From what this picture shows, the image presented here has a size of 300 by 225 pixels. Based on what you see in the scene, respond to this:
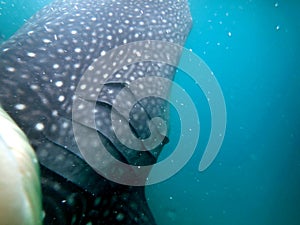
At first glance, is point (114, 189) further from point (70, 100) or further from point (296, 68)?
point (296, 68)

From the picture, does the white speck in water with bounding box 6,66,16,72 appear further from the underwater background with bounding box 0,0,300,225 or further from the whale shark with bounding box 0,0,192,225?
the underwater background with bounding box 0,0,300,225

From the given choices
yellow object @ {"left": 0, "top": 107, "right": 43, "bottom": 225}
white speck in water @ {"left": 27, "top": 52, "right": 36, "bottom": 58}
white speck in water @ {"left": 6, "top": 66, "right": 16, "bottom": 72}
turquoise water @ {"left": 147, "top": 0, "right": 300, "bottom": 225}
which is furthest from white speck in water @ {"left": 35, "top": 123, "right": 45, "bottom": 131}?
turquoise water @ {"left": 147, "top": 0, "right": 300, "bottom": 225}

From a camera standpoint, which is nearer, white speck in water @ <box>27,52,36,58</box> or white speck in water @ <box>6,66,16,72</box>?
white speck in water @ <box>6,66,16,72</box>

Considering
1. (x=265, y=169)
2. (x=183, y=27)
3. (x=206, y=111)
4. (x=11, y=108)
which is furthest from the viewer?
(x=206, y=111)

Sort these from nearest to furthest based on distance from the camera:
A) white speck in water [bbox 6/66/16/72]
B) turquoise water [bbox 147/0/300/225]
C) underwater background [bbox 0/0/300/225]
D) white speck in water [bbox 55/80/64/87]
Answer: white speck in water [bbox 6/66/16/72] < white speck in water [bbox 55/80/64/87] < underwater background [bbox 0/0/300/225] < turquoise water [bbox 147/0/300/225]

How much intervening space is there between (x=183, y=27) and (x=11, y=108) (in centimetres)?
282

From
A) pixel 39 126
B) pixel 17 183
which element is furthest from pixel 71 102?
pixel 17 183

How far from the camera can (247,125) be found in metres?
39.3

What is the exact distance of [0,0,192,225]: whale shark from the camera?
236 cm

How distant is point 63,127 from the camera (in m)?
2.55

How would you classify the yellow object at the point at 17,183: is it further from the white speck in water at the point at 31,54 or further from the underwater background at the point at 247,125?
the underwater background at the point at 247,125

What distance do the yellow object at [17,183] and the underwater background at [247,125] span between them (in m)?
13.3

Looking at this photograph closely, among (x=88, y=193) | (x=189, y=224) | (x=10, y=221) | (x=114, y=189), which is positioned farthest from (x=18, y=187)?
(x=189, y=224)

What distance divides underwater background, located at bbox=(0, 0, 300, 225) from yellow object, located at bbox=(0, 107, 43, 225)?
43.7 ft
